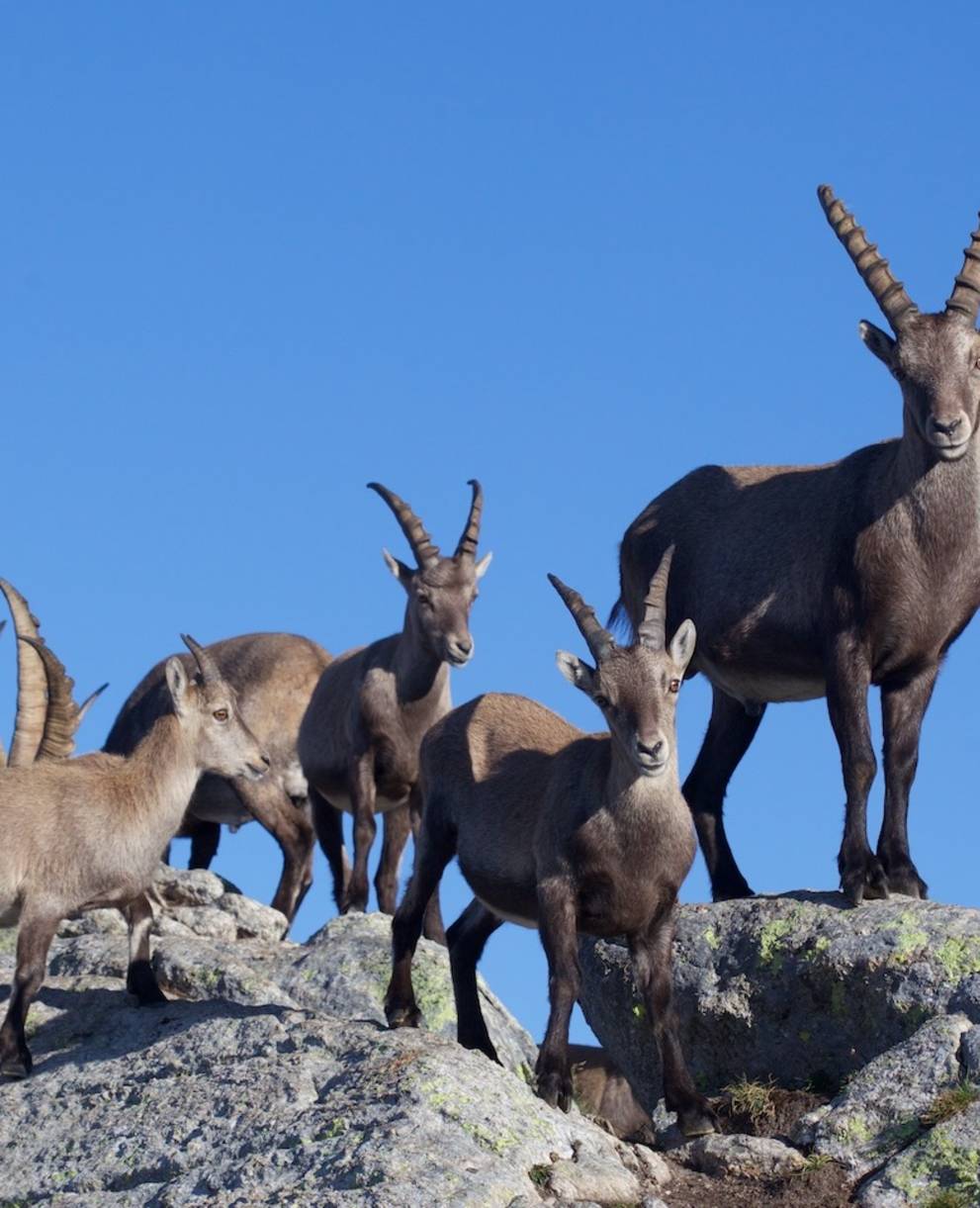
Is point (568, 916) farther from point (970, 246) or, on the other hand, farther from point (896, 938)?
point (970, 246)

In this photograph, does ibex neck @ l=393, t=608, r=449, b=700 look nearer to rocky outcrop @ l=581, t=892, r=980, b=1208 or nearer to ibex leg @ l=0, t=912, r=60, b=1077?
rocky outcrop @ l=581, t=892, r=980, b=1208

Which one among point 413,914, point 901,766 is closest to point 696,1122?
point 413,914

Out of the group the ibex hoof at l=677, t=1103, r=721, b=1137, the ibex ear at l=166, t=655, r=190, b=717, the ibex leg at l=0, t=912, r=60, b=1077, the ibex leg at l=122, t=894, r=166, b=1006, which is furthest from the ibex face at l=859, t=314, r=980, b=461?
the ibex leg at l=0, t=912, r=60, b=1077

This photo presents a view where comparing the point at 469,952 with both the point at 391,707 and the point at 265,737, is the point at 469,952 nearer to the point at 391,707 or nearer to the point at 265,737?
the point at 391,707

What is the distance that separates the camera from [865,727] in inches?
486

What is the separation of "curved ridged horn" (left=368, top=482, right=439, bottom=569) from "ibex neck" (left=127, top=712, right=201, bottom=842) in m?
5.72

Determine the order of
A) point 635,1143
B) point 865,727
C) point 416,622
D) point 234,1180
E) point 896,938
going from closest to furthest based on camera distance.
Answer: point 234,1180
point 635,1143
point 896,938
point 865,727
point 416,622

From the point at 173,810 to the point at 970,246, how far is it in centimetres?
550

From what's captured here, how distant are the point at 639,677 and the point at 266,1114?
2721 mm

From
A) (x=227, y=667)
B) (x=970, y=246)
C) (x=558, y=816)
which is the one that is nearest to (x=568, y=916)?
(x=558, y=816)

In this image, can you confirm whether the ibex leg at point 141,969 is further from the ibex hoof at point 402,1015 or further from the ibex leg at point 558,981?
the ibex leg at point 558,981

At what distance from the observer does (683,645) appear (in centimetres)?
1155

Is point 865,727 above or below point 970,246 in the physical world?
below

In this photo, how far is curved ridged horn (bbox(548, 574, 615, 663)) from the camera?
36.8 feet
